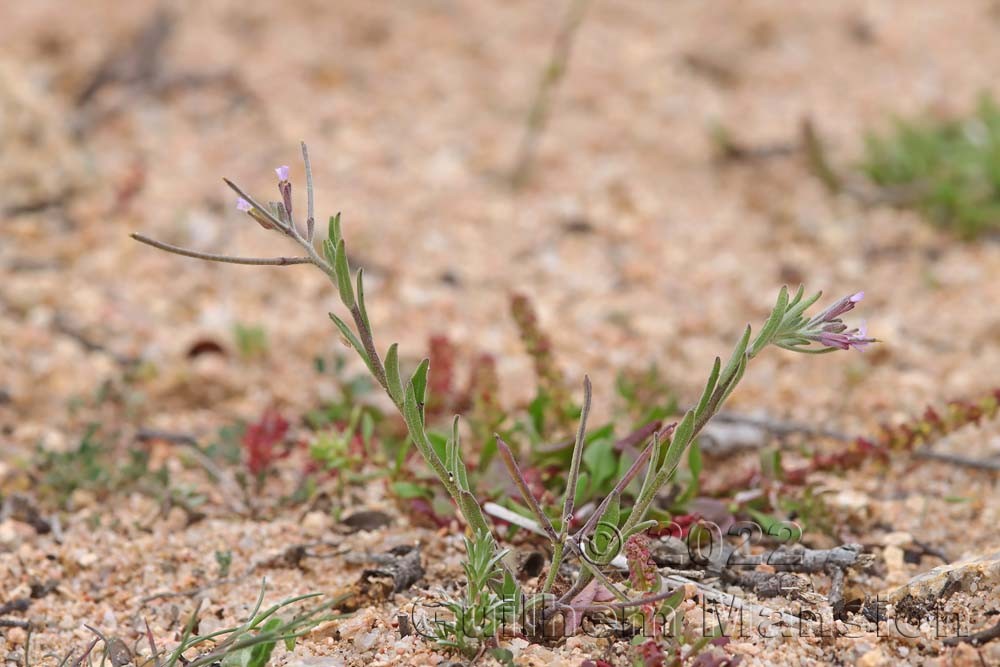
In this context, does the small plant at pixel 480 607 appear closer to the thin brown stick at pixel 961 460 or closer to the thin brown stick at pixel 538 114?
the thin brown stick at pixel 961 460

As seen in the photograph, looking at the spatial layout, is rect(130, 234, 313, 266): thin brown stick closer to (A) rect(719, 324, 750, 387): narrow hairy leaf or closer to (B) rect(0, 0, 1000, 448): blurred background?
(A) rect(719, 324, 750, 387): narrow hairy leaf

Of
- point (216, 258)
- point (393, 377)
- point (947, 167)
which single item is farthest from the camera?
point (947, 167)

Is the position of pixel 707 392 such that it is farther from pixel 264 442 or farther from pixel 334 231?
pixel 264 442

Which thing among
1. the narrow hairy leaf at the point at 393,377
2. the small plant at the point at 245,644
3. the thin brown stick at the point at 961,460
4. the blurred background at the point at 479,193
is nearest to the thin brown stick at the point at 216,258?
the narrow hairy leaf at the point at 393,377

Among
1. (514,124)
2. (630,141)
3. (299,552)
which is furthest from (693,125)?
(299,552)

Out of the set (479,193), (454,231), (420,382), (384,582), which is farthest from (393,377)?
(479,193)

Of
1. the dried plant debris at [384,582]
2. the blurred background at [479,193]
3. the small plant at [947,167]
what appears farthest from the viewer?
the small plant at [947,167]

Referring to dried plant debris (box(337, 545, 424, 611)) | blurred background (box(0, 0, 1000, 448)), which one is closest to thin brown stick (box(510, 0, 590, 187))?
blurred background (box(0, 0, 1000, 448))
